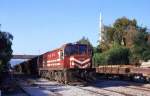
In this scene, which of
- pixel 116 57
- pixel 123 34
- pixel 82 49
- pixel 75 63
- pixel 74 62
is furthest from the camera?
pixel 123 34

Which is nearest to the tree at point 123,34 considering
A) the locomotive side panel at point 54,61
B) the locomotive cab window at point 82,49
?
the locomotive side panel at point 54,61

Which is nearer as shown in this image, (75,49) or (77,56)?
(77,56)

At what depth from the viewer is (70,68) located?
31.0 m

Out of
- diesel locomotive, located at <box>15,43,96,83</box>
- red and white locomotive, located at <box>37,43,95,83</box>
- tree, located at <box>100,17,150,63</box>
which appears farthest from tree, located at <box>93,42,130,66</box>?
red and white locomotive, located at <box>37,43,95,83</box>

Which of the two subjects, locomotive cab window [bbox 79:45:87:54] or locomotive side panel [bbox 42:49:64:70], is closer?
locomotive cab window [bbox 79:45:87:54]

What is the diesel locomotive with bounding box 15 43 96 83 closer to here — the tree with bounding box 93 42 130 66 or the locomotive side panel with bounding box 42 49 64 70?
the locomotive side panel with bounding box 42 49 64 70

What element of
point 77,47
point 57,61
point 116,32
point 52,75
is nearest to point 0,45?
point 52,75

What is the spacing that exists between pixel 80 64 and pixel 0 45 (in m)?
13.7

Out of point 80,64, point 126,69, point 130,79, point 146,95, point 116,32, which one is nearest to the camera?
point 146,95

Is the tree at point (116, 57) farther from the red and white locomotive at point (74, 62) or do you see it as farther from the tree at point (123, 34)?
the red and white locomotive at point (74, 62)

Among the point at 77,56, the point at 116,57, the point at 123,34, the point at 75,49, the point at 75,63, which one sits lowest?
the point at 75,63

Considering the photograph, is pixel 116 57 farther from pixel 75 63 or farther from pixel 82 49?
pixel 75 63

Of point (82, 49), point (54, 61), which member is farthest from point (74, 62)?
point (54, 61)

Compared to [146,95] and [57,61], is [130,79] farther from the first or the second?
[146,95]
